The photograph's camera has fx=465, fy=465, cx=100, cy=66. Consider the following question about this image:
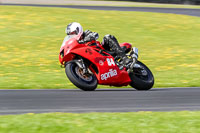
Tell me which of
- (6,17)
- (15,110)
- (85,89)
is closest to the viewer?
(15,110)

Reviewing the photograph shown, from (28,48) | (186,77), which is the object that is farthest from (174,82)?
(28,48)

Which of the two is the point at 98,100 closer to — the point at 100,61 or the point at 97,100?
the point at 97,100

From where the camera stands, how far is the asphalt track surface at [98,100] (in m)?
7.55

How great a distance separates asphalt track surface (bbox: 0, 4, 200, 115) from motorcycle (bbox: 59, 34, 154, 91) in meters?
0.21

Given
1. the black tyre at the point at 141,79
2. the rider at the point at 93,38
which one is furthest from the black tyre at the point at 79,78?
the black tyre at the point at 141,79

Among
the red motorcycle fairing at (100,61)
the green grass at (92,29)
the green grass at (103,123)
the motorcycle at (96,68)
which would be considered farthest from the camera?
the green grass at (92,29)

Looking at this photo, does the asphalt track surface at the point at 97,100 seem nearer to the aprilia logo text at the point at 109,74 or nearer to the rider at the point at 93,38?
the aprilia logo text at the point at 109,74

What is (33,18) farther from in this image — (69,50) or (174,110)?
(174,110)

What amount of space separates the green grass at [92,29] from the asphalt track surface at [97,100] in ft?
4.94

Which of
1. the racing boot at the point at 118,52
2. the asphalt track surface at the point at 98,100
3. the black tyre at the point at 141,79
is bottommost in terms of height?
the asphalt track surface at the point at 98,100

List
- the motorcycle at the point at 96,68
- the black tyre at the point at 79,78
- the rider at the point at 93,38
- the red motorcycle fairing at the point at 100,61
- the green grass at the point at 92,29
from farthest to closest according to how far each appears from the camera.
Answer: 1. the green grass at the point at 92,29
2. the rider at the point at 93,38
3. the red motorcycle fairing at the point at 100,61
4. the motorcycle at the point at 96,68
5. the black tyre at the point at 79,78

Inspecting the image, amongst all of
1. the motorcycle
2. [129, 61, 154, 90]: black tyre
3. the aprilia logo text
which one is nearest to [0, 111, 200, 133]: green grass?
the motorcycle

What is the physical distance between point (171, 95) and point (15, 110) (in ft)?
10.5

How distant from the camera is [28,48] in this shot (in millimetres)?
18672
